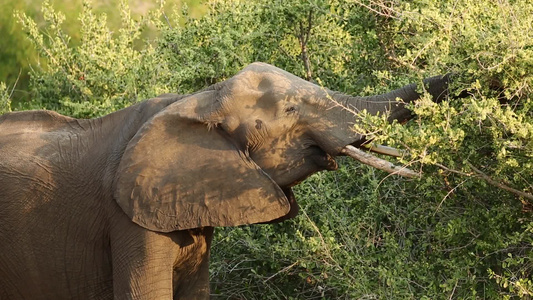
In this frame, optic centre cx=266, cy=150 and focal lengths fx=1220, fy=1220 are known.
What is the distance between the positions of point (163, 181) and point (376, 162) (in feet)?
3.85

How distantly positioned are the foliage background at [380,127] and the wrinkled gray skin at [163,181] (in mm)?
333

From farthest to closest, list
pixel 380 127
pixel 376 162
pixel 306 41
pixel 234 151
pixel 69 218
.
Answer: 1. pixel 306 41
2. pixel 69 218
3. pixel 234 151
4. pixel 376 162
5. pixel 380 127

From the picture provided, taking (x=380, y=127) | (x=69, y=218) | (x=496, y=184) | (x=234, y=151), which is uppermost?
(x=380, y=127)

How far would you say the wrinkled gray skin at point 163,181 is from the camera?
6.09 meters

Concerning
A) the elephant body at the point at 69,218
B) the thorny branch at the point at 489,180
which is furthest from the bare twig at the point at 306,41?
the thorny branch at the point at 489,180

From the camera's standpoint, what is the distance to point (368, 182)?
780 centimetres

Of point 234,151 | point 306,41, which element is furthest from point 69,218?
point 306,41

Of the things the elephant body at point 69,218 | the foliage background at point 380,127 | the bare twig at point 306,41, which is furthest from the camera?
the bare twig at point 306,41

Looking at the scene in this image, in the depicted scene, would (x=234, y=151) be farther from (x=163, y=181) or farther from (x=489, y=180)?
(x=489, y=180)

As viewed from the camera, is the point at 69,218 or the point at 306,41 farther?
the point at 306,41

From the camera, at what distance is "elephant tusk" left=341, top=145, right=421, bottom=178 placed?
569 centimetres

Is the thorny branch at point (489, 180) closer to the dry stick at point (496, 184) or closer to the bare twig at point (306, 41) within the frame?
the dry stick at point (496, 184)

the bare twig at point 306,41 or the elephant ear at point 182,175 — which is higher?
the elephant ear at point 182,175

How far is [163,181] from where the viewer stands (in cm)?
624
